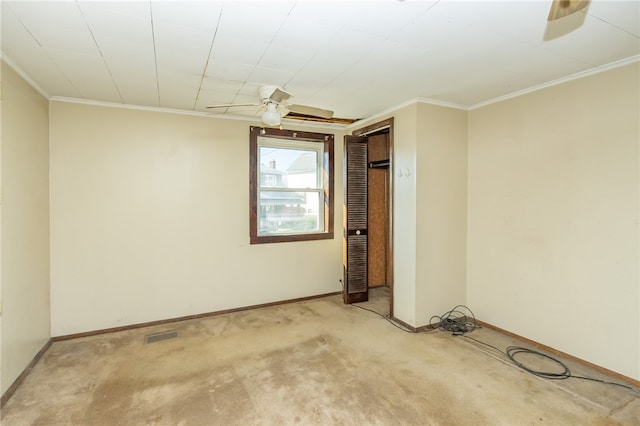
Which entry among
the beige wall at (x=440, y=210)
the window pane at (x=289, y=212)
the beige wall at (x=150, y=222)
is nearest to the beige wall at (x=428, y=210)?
the beige wall at (x=440, y=210)

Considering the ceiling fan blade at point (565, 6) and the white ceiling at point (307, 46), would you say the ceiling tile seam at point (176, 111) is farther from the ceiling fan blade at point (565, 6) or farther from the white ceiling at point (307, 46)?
the ceiling fan blade at point (565, 6)

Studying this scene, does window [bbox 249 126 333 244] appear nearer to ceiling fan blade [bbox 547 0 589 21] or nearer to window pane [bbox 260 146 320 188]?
window pane [bbox 260 146 320 188]

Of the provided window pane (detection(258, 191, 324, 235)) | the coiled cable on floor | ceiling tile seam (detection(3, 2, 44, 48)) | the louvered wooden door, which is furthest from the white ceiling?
the coiled cable on floor

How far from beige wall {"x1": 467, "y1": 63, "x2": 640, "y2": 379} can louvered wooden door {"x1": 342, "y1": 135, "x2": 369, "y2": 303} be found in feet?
4.57

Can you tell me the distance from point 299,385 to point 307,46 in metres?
2.56

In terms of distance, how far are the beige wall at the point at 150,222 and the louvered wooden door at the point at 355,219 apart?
2.52 ft

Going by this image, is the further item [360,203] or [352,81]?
[360,203]

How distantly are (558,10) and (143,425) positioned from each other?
10.3 ft

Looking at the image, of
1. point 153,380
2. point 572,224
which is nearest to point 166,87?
point 153,380

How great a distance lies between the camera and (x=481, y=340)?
323cm

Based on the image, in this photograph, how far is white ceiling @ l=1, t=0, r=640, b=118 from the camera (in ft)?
5.88

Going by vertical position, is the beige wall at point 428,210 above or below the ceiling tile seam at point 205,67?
below

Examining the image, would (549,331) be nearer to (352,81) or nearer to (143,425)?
(352,81)

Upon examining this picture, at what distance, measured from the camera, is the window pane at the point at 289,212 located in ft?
14.2
